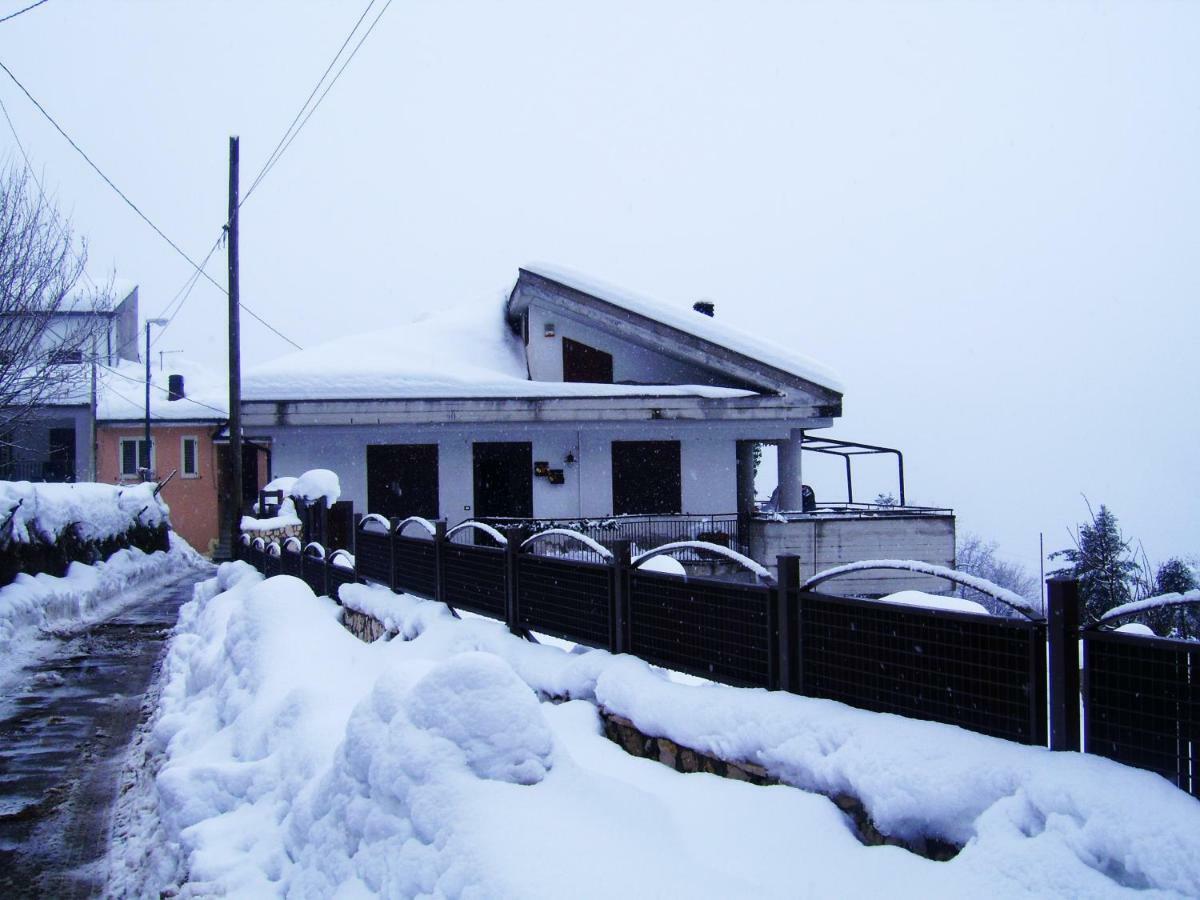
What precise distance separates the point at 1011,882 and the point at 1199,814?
0.68 metres

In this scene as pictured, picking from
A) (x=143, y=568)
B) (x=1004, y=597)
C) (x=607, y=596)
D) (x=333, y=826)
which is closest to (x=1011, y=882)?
(x=1004, y=597)

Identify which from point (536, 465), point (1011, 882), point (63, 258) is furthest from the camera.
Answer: point (536, 465)

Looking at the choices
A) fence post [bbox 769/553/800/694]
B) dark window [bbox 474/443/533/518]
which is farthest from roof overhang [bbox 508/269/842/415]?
fence post [bbox 769/553/800/694]

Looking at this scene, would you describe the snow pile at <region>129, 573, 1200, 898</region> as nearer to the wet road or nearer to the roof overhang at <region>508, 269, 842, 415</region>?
the wet road

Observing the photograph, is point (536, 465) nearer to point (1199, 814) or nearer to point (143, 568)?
point (143, 568)

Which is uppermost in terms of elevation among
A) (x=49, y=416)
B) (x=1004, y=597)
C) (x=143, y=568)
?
(x=49, y=416)

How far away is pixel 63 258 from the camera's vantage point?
1800 centimetres

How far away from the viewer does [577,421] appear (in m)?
19.4

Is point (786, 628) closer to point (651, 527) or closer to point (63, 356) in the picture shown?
point (651, 527)

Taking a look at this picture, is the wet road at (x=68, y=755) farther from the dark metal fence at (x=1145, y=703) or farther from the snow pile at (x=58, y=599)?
the dark metal fence at (x=1145, y=703)

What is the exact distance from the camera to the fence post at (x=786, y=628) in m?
5.17

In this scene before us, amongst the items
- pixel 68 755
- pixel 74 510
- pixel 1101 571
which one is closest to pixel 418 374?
pixel 74 510

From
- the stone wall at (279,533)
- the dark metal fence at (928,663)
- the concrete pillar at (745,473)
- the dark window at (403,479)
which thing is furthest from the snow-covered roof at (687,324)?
the dark metal fence at (928,663)

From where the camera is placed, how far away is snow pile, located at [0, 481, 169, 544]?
14915 mm
